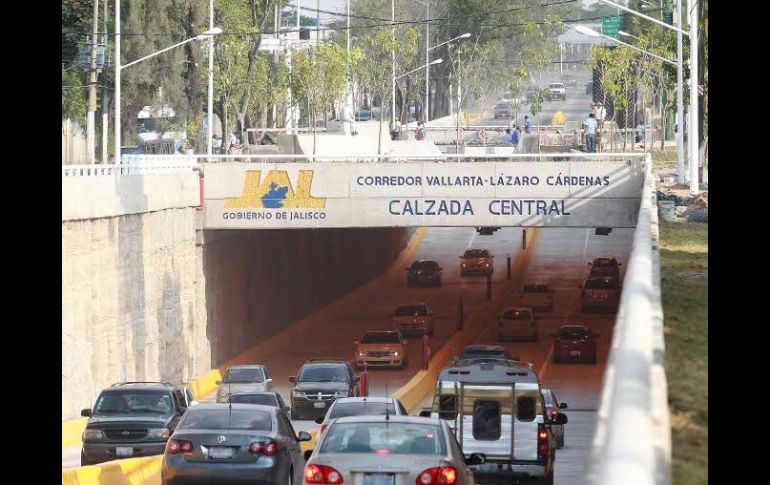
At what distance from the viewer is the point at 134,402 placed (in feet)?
87.0

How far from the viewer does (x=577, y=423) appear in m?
39.9

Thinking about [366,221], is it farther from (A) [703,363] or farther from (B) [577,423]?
(A) [703,363]

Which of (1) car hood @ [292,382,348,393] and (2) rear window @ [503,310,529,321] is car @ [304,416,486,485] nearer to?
(1) car hood @ [292,382,348,393]

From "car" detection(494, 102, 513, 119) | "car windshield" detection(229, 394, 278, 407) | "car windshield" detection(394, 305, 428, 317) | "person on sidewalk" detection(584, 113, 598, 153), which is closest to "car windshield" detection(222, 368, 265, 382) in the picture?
"car windshield" detection(229, 394, 278, 407)

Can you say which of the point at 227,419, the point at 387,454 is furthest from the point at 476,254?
the point at 387,454

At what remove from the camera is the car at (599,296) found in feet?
223

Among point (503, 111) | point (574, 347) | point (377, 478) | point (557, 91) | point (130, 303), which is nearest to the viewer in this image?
point (377, 478)

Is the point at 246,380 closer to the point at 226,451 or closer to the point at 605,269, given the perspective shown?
the point at 226,451

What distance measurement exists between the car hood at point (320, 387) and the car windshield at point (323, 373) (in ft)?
0.64

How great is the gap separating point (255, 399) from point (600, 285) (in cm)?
3838

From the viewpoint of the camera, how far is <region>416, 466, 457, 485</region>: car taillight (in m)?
15.5

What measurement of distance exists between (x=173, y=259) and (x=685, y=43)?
37805 mm

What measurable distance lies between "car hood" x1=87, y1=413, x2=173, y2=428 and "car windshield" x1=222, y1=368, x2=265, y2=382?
13336mm

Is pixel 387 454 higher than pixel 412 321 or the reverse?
higher
